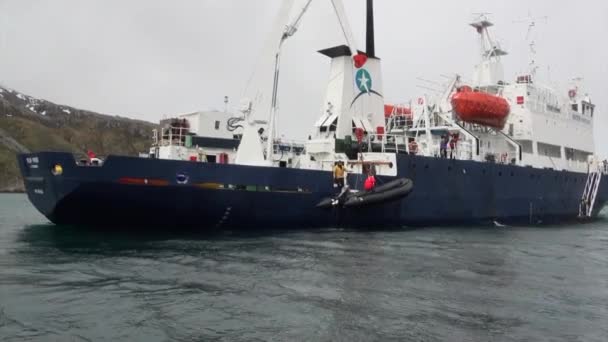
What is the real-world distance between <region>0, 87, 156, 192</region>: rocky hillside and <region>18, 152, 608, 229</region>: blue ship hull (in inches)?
2517

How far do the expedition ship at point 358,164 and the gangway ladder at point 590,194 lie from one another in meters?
0.07

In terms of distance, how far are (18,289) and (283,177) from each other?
9.43 meters

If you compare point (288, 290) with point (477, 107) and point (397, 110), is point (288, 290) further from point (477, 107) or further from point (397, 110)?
point (397, 110)

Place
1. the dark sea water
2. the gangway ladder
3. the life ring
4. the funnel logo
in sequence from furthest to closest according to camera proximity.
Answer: the gangway ladder → the life ring → the funnel logo → the dark sea water

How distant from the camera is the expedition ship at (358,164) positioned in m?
14.4

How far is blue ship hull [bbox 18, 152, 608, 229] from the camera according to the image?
46.0 ft

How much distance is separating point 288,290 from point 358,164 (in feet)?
36.3

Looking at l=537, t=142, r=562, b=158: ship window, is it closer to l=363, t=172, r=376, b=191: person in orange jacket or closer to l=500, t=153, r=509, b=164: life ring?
l=500, t=153, r=509, b=164: life ring

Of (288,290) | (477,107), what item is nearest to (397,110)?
(477,107)

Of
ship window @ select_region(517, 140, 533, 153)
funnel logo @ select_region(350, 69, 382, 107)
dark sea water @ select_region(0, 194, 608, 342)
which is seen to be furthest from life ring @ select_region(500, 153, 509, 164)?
dark sea water @ select_region(0, 194, 608, 342)

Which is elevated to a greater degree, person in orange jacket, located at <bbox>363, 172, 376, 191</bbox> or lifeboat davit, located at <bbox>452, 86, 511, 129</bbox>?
lifeboat davit, located at <bbox>452, 86, 511, 129</bbox>

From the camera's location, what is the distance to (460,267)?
10.7 metres

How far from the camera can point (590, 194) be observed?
100ft

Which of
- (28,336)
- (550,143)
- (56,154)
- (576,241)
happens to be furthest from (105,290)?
(550,143)
